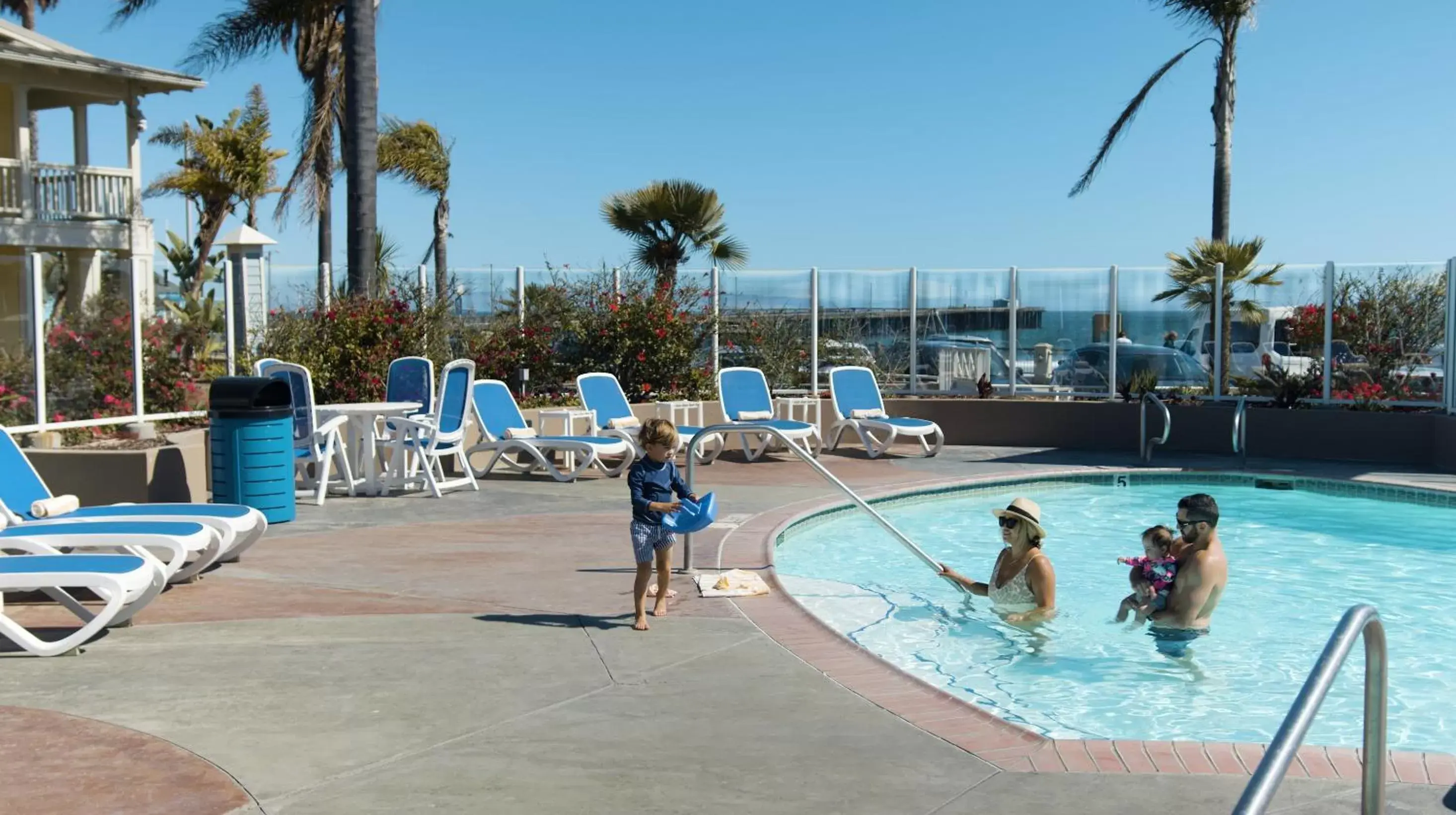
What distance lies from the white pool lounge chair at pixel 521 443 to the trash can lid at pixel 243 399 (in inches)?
99.8

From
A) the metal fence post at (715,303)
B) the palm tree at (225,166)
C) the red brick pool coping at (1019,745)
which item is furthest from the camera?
the palm tree at (225,166)

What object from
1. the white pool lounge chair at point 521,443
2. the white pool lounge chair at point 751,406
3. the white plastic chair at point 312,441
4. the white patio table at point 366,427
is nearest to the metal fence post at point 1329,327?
the white pool lounge chair at point 751,406

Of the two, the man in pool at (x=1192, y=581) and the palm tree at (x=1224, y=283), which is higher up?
the palm tree at (x=1224, y=283)

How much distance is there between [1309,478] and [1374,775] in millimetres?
10296

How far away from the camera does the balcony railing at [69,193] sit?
21938mm

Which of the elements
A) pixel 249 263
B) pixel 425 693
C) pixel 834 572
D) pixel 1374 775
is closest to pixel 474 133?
pixel 249 263

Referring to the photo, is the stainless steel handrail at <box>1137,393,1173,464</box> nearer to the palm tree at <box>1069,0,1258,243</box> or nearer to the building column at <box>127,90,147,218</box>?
the palm tree at <box>1069,0,1258,243</box>

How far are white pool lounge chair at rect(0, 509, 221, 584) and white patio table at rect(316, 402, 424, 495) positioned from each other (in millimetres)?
3961

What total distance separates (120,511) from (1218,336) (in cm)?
1273

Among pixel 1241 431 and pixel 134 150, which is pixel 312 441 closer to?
pixel 1241 431

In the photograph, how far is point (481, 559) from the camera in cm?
805

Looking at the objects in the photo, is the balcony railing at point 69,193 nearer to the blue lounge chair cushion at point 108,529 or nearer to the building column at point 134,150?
the building column at point 134,150

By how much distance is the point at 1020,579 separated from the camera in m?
7.52

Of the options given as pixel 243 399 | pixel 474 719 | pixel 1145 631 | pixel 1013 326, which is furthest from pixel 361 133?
pixel 474 719
